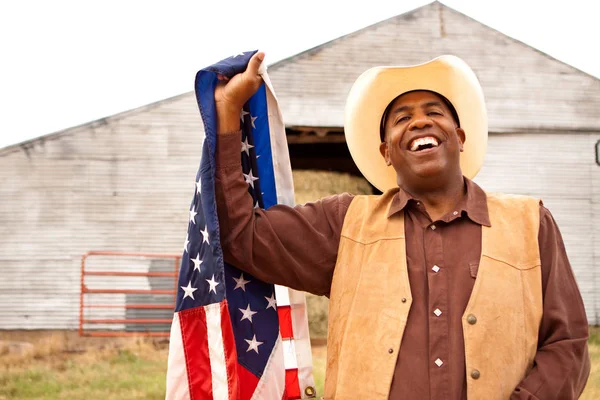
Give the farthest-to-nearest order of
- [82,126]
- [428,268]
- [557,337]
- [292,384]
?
[82,126]
[292,384]
[428,268]
[557,337]

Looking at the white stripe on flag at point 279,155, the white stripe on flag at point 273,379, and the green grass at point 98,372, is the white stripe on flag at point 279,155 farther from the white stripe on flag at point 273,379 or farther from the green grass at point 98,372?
the green grass at point 98,372

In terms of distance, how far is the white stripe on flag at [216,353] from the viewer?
2.75m

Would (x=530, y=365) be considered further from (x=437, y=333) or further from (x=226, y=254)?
(x=226, y=254)

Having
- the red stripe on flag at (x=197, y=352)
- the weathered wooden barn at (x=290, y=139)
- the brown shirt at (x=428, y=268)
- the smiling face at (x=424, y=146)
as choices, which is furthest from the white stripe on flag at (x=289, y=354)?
the weathered wooden barn at (x=290, y=139)

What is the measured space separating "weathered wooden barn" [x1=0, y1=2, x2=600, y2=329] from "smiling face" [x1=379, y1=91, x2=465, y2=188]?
875 cm

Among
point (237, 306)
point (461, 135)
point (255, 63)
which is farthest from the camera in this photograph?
point (461, 135)

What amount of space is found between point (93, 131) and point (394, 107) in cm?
943

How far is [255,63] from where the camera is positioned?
2730 millimetres

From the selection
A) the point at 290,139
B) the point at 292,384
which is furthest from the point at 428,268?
the point at 290,139

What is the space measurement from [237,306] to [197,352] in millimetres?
261

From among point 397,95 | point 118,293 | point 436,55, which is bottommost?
point 118,293

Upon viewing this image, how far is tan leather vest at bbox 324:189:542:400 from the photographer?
2.47m

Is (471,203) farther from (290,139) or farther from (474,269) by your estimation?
(290,139)

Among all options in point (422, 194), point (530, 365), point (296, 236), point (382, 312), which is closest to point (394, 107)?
point (422, 194)
